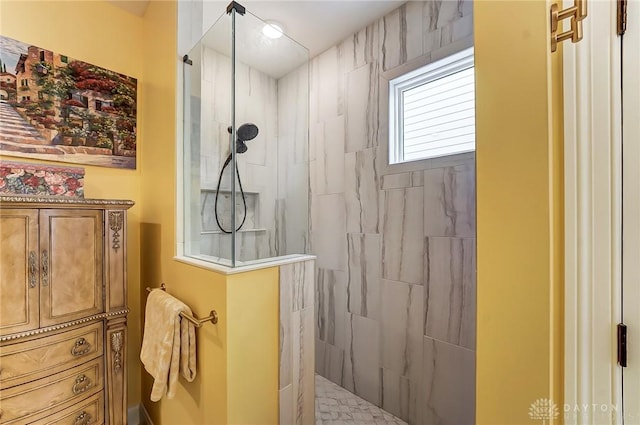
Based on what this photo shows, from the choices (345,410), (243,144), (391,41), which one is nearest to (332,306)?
(345,410)

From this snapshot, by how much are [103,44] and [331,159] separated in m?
1.72

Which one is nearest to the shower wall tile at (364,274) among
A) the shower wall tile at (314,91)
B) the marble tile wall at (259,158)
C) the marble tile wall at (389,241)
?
the marble tile wall at (389,241)

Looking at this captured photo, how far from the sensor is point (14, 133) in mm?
1426

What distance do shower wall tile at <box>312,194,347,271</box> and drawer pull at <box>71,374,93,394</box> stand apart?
1.56 meters

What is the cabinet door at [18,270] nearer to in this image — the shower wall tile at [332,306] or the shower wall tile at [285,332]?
the shower wall tile at [285,332]

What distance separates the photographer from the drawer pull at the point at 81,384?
1312 millimetres

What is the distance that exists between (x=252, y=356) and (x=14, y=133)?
172 centimetres

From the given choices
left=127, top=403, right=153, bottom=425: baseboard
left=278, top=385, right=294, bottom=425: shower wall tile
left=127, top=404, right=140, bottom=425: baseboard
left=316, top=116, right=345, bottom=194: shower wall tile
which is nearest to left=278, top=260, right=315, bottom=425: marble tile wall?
left=278, top=385, right=294, bottom=425: shower wall tile

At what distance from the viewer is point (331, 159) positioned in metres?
2.19

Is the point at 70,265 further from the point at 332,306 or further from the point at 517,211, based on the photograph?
the point at 517,211

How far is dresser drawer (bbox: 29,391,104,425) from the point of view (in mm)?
1237

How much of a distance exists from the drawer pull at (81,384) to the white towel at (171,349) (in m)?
0.35

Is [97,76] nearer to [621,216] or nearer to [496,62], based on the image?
[496,62]

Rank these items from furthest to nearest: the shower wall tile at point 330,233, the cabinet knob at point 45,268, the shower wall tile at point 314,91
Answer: the shower wall tile at point 314,91 < the shower wall tile at point 330,233 < the cabinet knob at point 45,268
